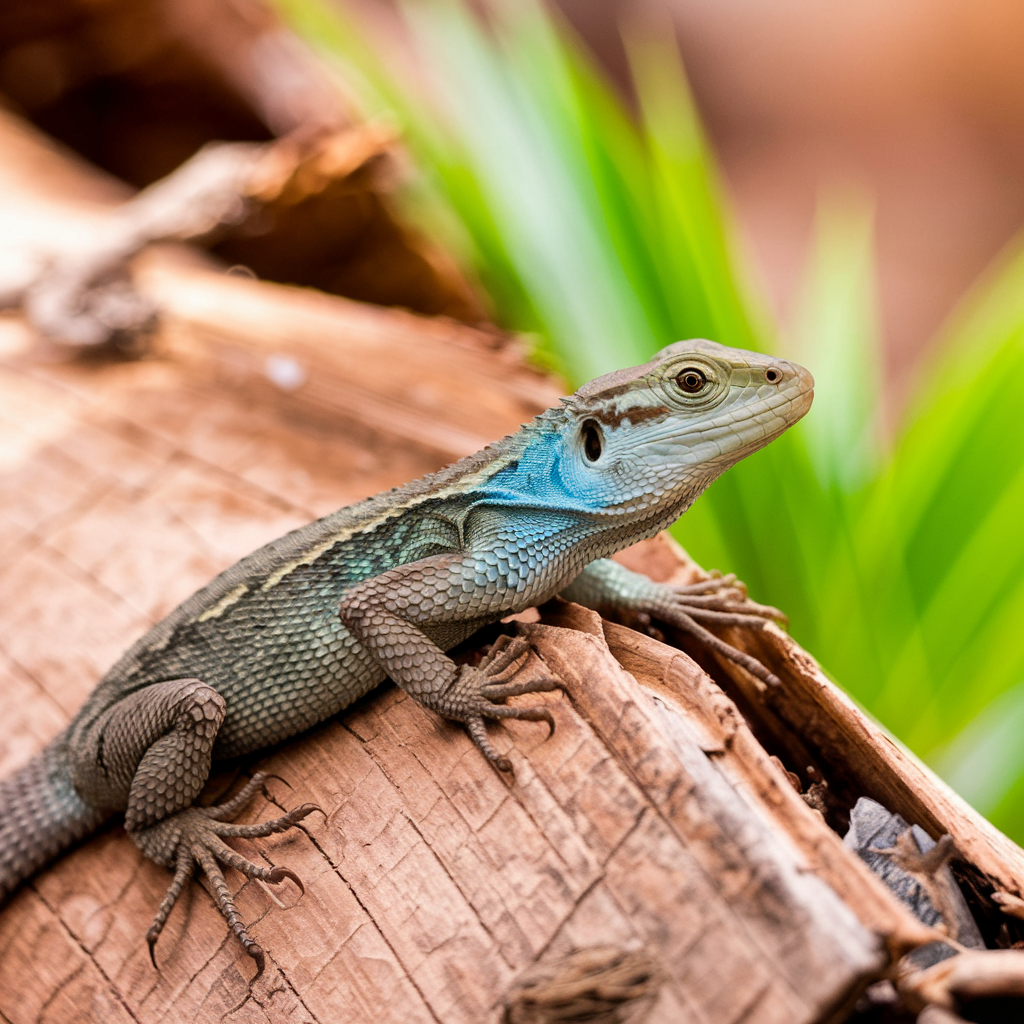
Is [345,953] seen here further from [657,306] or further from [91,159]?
[91,159]

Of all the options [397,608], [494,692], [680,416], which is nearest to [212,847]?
[397,608]

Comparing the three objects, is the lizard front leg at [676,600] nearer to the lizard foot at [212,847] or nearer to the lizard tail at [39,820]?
the lizard foot at [212,847]

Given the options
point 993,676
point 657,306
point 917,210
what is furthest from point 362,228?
point 917,210

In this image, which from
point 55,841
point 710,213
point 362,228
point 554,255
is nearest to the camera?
point 55,841

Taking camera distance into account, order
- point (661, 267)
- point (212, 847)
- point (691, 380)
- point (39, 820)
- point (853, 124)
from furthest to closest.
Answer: point (853, 124) < point (661, 267) < point (39, 820) < point (212, 847) < point (691, 380)

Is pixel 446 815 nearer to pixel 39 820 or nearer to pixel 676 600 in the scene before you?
pixel 676 600

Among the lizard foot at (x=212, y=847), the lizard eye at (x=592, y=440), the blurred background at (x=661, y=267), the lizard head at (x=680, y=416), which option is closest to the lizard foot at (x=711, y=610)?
the lizard head at (x=680, y=416)

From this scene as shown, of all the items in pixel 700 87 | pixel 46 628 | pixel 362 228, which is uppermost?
pixel 700 87
